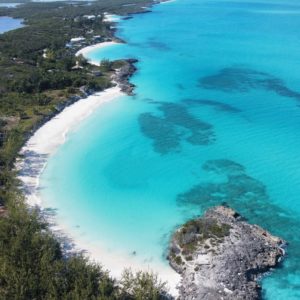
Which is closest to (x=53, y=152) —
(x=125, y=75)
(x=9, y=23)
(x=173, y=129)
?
(x=173, y=129)

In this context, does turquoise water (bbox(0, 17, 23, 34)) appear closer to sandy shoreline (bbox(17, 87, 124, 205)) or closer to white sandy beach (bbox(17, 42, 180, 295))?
sandy shoreline (bbox(17, 87, 124, 205))

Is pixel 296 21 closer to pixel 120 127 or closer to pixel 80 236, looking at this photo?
Answer: pixel 120 127

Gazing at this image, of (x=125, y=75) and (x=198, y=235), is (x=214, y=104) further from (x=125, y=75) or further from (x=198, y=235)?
(x=198, y=235)

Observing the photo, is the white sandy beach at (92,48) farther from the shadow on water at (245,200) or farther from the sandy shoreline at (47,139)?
the shadow on water at (245,200)

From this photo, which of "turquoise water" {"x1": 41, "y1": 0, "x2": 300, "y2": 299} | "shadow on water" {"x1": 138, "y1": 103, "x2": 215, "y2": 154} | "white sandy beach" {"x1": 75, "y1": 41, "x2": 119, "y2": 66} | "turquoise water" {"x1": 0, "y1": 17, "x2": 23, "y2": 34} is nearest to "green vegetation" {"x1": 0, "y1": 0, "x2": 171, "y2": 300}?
"white sandy beach" {"x1": 75, "y1": 41, "x2": 119, "y2": 66}

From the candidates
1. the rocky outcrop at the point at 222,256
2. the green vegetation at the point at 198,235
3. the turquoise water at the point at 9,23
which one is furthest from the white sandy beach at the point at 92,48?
the rocky outcrop at the point at 222,256
